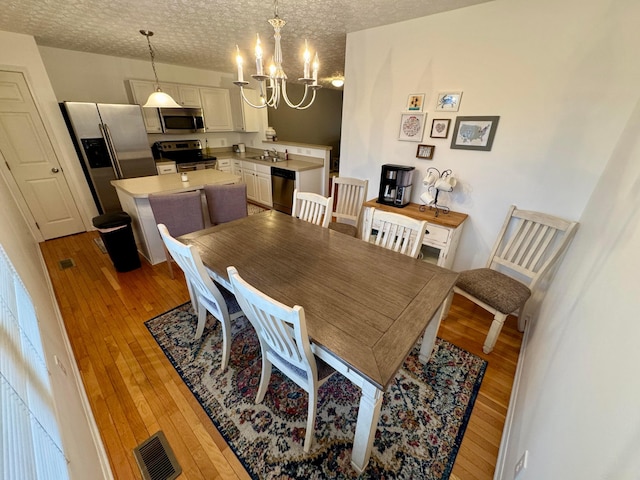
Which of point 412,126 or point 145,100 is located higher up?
point 145,100

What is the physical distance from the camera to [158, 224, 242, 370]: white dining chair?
53.7 inches

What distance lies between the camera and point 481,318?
229 cm

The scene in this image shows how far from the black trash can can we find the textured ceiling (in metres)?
1.90

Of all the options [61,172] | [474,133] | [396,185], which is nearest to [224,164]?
[61,172]

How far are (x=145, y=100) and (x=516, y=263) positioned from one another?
5.57 m

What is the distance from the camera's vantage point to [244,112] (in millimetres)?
5008

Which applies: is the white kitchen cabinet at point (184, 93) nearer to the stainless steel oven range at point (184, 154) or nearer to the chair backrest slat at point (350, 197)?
the stainless steel oven range at point (184, 154)

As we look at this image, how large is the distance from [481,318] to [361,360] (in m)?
1.89

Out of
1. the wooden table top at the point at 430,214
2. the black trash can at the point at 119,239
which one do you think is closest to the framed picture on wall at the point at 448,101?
the wooden table top at the point at 430,214

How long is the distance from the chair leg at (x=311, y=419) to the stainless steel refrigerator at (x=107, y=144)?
13.8ft

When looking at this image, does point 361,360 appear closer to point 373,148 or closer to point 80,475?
point 80,475

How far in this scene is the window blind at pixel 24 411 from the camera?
1.51ft

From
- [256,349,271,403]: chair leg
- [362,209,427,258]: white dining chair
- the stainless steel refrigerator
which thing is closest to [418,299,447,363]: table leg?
[362,209,427,258]: white dining chair

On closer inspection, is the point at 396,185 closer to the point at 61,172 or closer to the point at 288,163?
the point at 288,163
